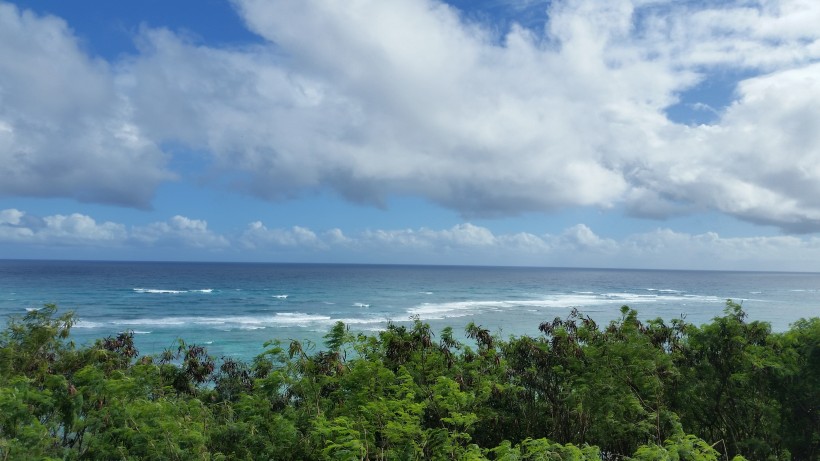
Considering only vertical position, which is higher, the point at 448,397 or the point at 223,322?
the point at 448,397

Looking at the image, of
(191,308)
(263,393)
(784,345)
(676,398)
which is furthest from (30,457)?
(191,308)

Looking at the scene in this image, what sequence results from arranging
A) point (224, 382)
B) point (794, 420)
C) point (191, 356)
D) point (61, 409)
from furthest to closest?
point (224, 382) < point (191, 356) < point (794, 420) < point (61, 409)

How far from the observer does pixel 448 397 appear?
899cm

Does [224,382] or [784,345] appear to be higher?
[784,345]

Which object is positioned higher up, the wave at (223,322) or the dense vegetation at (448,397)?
the dense vegetation at (448,397)

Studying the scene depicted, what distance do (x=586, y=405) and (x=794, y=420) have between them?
406 centimetres

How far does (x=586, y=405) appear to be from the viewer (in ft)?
34.1

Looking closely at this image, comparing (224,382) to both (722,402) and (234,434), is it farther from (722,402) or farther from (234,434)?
(722,402)

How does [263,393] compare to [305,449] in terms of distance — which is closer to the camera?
[305,449]

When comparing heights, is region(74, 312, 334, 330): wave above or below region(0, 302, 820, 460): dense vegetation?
below

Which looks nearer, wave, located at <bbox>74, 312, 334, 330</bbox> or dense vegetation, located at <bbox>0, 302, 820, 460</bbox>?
dense vegetation, located at <bbox>0, 302, 820, 460</bbox>

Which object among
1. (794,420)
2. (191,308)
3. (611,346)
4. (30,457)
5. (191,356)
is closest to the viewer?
(30,457)

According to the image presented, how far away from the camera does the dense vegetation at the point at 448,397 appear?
747cm

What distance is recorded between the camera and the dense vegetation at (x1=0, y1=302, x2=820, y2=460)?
747cm
